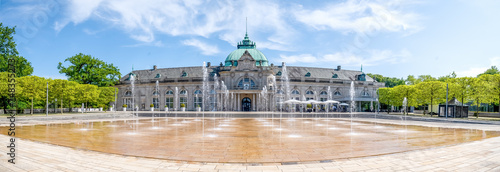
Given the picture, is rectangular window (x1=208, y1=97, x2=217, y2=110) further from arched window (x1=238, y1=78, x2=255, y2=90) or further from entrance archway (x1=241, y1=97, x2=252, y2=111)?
arched window (x1=238, y1=78, x2=255, y2=90)

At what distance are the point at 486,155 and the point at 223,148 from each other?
900 centimetres

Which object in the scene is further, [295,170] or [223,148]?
[223,148]

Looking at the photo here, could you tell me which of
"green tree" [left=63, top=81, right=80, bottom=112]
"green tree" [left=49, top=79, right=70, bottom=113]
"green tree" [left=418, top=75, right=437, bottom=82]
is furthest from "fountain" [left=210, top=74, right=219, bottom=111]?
"green tree" [left=418, top=75, right=437, bottom=82]

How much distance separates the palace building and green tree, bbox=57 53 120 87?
7.67 metres

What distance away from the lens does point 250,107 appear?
2429 inches

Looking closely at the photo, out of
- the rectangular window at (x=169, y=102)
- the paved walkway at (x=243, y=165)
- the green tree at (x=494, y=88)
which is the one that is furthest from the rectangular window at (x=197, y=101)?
the paved walkway at (x=243, y=165)

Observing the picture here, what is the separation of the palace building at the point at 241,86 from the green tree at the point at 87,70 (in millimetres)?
7666

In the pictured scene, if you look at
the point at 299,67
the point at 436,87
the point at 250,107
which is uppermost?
the point at 299,67

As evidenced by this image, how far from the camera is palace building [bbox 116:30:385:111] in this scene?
196 feet

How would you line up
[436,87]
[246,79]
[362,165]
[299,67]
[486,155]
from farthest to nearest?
[299,67] < [246,79] < [436,87] < [486,155] < [362,165]

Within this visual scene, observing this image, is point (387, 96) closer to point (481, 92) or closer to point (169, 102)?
point (481, 92)

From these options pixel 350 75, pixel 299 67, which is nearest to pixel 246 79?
pixel 299 67

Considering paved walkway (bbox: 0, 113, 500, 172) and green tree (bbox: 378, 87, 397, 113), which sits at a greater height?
green tree (bbox: 378, 87, 397, 113)

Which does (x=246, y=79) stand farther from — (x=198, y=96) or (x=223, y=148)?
(x=223, y=148)
